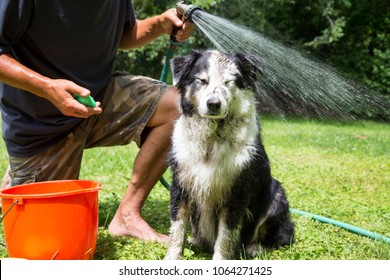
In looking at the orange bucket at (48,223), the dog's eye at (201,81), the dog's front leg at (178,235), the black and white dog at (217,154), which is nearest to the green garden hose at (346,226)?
the black and white dog at (217,154)

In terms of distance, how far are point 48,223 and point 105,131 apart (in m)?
1.00

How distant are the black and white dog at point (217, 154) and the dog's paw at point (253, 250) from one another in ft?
0.36

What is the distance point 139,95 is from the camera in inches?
130

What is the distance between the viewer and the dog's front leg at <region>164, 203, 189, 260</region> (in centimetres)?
275

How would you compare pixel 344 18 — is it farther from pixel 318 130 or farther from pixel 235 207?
pixel 235 207

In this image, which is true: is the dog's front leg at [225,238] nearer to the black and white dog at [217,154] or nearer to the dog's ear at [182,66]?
the black and white dog at [217,154]

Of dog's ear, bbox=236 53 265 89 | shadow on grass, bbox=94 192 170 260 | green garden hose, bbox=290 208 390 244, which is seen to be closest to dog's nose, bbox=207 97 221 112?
dog's ear, bbox=236 53 265 89

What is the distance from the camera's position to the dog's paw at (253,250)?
2914 mm

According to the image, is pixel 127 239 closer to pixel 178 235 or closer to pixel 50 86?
pixel 178 235

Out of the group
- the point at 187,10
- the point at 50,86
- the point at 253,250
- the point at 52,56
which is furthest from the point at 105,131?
the point at 253,250

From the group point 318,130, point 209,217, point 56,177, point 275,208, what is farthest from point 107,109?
point 318,130

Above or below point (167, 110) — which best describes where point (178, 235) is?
below

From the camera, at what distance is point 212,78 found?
2.64 metres

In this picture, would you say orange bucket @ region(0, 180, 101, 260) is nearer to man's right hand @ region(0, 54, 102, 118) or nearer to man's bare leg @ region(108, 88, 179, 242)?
man's right hand @ region(0, 54, 102, 118)
